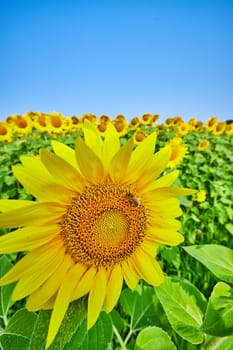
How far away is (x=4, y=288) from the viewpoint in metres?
0.92

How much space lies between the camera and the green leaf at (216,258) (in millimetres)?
832

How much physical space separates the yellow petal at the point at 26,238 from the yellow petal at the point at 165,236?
0.16 metres

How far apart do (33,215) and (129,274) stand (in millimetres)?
203

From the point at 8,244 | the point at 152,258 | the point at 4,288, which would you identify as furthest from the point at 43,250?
the point at 4,288

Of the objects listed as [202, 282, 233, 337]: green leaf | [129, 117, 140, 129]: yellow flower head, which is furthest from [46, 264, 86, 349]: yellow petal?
[129, 117, 140, 129]: yellow flower head

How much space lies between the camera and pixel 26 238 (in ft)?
1.94

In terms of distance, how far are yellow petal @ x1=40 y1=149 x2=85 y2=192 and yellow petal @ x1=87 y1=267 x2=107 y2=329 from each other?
0.14m

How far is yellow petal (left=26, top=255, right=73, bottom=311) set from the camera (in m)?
0.62

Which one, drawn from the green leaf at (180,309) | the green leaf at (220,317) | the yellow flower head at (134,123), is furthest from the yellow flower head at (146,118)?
the green leaf at (220,317)

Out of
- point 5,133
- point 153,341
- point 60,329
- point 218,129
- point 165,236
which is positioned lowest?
point 153,341

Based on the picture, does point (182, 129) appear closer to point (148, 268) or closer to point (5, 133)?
point (5, 133)

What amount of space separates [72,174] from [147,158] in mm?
117

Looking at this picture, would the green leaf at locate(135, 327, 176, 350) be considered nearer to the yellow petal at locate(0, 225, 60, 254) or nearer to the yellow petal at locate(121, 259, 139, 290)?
the yellow petal at locate(121, 259, 139, 290)

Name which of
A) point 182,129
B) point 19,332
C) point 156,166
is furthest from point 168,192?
point 182,129
